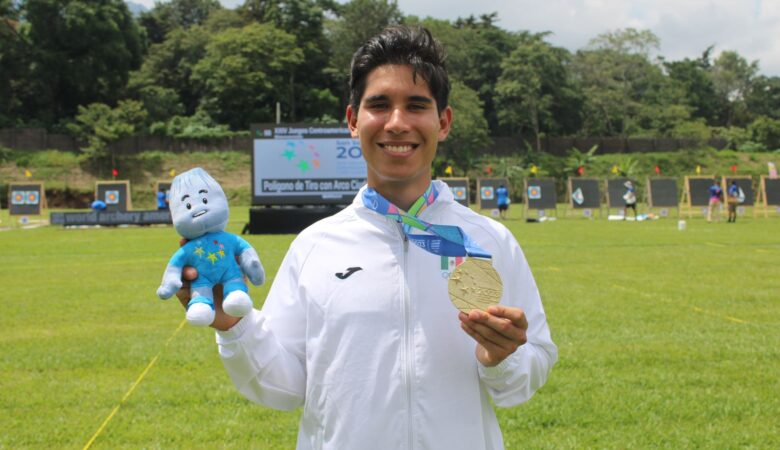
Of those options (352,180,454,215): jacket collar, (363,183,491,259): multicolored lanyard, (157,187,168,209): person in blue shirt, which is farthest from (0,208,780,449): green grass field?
(157,187,168,209): person in blue shirt

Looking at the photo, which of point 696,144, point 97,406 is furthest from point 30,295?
point 696,144

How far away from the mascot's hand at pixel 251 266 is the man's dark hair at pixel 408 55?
1.92 ft

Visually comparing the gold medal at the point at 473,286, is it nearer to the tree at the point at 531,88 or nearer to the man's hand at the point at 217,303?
the man's hand at the point at 217,303

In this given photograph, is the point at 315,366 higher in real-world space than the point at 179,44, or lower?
lower

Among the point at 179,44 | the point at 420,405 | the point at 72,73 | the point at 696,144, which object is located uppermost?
the point at 179,44

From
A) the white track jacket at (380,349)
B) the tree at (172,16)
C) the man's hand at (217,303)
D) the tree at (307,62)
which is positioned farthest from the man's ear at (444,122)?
the tree at (172,16)

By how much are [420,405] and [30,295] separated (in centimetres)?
977

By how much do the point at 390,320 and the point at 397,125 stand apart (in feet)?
1.64

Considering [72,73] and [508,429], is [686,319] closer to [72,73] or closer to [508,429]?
[508,429]

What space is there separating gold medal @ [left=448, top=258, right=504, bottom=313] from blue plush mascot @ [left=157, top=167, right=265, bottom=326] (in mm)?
450

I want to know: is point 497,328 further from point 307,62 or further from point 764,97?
point 764,97

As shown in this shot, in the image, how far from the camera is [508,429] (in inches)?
192

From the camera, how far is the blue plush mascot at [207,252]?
1775mm

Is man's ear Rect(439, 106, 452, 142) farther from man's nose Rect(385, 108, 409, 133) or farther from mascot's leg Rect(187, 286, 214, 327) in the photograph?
mascot's leg Rect(187, 286, 214, 327)
